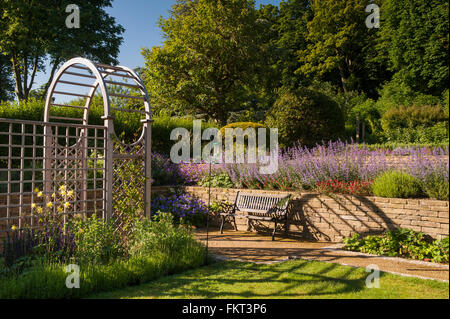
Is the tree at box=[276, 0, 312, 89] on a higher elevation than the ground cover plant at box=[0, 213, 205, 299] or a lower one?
higher

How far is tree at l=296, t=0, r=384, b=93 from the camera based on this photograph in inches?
995

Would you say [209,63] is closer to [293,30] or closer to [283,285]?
[283,285]

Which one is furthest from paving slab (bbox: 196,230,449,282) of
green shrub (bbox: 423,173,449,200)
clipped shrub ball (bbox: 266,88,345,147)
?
clipped shrub ball (bbox: 266,88,345,147)

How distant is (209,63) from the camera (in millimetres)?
16891

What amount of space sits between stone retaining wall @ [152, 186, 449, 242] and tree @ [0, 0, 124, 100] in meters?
13.1

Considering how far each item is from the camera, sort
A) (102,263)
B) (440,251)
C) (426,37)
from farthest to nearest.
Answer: (440,251) → (102,263) → (426,37)

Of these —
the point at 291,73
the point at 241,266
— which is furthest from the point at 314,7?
the point at 241,266

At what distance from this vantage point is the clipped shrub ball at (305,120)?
426 inches

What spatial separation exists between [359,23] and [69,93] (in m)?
24.5

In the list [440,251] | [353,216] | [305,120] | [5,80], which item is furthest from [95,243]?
[5,80]

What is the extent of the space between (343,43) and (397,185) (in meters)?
22.9

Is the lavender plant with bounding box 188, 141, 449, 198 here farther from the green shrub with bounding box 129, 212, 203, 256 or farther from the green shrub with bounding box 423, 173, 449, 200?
the green shrub with bounding box 129, 212, 203, 256

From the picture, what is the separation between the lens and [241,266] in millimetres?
4527

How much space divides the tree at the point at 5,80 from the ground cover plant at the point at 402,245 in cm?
2154
